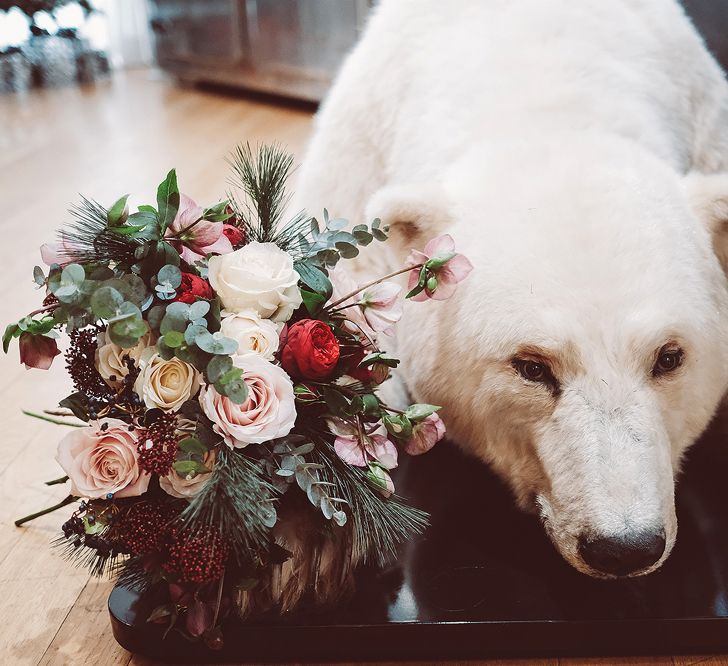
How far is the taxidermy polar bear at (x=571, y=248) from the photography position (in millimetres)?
1245

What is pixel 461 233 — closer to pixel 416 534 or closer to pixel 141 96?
pixel 416 534

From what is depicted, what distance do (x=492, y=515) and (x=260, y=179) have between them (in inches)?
25.0

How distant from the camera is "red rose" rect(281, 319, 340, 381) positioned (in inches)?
48.2

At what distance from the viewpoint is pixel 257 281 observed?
123 cm

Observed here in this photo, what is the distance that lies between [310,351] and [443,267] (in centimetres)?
21

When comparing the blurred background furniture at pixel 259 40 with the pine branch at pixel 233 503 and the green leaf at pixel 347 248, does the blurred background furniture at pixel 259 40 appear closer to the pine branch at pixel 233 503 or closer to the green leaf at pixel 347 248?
the green leaf at pixel 347 248

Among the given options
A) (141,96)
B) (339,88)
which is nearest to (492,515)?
(339,88)

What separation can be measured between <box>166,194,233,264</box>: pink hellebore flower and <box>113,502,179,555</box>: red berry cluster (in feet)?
1.06

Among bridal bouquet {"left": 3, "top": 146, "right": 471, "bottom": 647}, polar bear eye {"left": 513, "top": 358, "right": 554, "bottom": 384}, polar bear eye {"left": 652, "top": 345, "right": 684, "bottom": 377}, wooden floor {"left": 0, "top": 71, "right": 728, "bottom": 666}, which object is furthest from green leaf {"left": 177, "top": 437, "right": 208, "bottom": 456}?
polar bear eye {"left": 652, "top": 345, "right": 684, "bottom": 377}

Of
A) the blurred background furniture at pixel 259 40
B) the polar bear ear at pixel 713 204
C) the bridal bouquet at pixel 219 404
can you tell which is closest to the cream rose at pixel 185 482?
the bridal bouquet at pixel 219 404

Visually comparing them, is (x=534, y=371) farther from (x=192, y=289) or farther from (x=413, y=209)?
(x=192, y=289)

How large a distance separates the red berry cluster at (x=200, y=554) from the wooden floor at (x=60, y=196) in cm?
21

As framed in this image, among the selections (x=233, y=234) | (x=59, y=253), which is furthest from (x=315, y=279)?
(x=59, y=253)

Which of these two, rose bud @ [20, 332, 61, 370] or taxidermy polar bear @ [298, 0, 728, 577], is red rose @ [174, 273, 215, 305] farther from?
taxidermy polar bear @ [298, 0, 728, 577]
